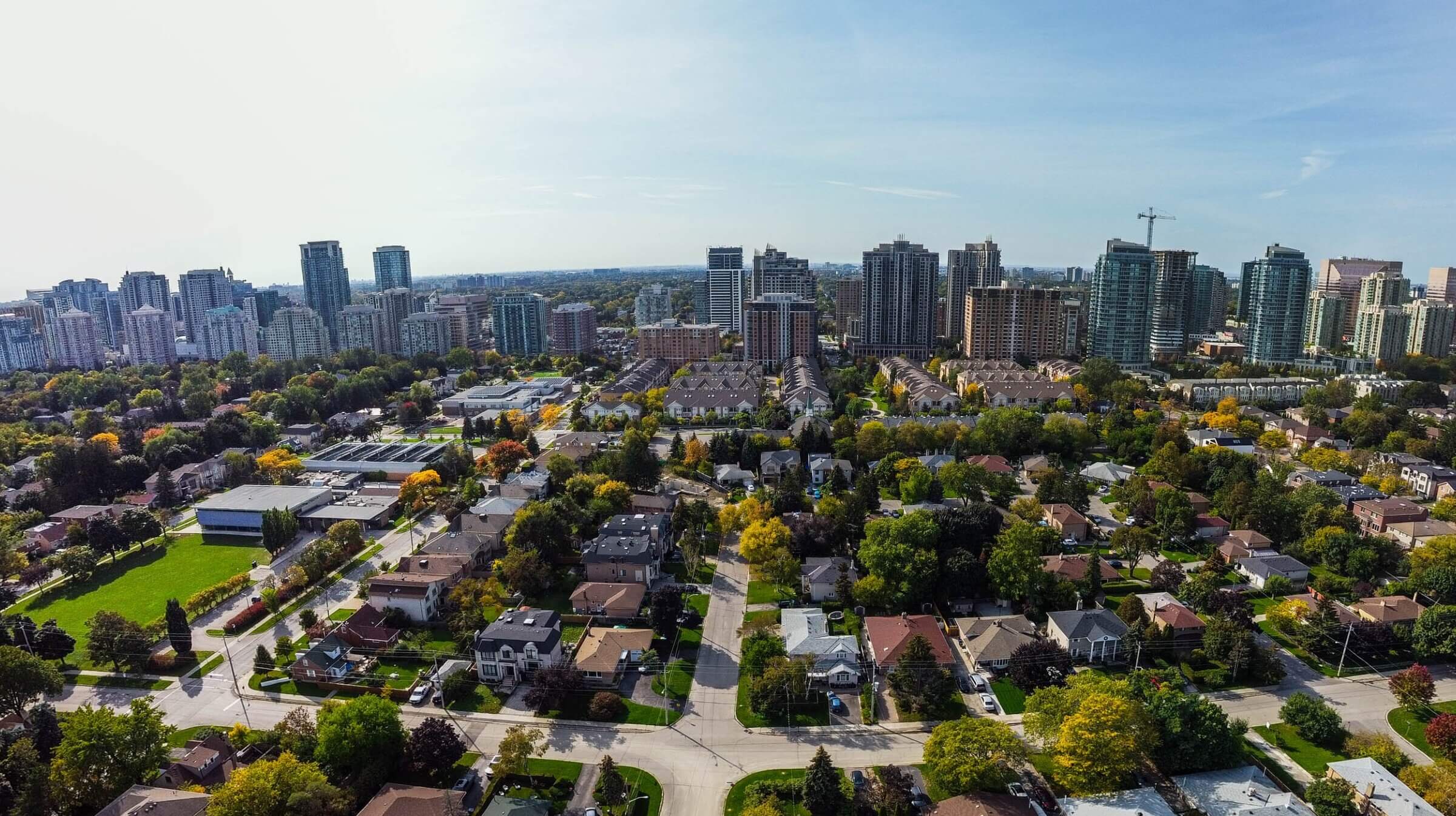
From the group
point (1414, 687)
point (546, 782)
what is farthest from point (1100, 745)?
point (546, 782)

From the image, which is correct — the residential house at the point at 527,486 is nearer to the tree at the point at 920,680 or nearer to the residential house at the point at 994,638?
the tree at the point at 920,680

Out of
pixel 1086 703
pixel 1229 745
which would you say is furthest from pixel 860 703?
pixel 1229 745

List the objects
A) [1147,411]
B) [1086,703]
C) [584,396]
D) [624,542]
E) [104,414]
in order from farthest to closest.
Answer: [584,396] < [104,414] < [1147,411] < [624,542] < [1086,703]

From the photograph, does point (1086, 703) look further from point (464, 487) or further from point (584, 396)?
point (584, 396)

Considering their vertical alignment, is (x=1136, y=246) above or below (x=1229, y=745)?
above

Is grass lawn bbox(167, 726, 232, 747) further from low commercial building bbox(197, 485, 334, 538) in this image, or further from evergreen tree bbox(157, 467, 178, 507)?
evergreen tree bbox(157, 467, 178, 507)

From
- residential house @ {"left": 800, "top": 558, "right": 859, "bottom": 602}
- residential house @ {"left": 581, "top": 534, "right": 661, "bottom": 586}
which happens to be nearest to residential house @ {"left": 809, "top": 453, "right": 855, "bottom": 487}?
residential house @ {"left": 800, "top": 558, "right": 859, "bottom": 602}

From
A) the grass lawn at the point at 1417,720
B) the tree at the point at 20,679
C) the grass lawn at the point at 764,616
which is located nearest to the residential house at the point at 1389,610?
the grass lawn at the point at 1417,720
